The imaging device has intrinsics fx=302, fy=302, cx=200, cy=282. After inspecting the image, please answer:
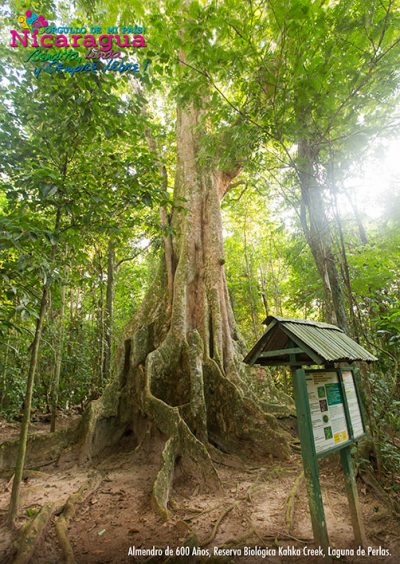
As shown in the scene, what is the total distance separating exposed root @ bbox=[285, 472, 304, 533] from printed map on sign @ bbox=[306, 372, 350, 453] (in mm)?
1201

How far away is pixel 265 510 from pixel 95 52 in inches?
226

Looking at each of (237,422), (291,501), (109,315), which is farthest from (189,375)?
(109,315)

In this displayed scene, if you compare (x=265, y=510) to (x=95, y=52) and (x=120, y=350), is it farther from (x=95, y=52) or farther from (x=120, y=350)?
(x=95, y=52)

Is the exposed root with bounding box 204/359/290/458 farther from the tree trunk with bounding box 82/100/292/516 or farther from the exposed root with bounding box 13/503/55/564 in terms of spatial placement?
the exposed root with bounding box 13/503/55/564

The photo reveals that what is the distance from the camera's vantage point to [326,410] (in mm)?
2900

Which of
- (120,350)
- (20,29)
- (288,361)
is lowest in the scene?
(288,361)

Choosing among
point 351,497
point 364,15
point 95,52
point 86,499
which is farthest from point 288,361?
point 95,52

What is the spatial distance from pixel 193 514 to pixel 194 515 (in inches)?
1.5

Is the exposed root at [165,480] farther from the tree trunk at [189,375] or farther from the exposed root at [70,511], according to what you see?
the exposed root at [70,511]

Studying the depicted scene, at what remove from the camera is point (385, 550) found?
282cm

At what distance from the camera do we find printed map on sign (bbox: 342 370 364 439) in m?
3.25

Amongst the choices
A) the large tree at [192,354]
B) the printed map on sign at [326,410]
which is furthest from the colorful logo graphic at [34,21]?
the printed map on sign at [326,410]

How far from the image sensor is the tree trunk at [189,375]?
476cm

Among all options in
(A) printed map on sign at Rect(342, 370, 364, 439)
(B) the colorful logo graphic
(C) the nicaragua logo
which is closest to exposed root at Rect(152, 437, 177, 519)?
(A) printed map on sign at Rect(342, 370, 364, 439)
